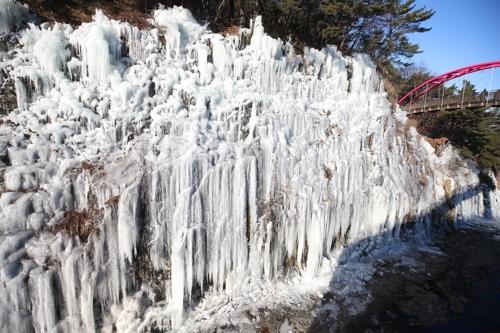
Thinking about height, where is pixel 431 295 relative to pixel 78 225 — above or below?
below

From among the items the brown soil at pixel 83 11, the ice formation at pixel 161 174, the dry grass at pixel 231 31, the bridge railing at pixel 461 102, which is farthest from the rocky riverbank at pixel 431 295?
the brown soil at pixel 83 11

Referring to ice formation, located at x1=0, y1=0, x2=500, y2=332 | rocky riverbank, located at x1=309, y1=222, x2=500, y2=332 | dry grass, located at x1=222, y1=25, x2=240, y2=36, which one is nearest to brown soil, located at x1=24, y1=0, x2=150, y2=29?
ice formation, located at x1=0, y1=0, x2=500, y2=332

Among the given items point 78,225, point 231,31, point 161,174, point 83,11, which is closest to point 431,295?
point 161,174

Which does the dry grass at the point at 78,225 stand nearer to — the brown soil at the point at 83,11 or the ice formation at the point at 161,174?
the ice formation at the point at 161,174

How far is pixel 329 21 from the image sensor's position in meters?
12.2

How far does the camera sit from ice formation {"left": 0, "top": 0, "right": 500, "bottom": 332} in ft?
17.2

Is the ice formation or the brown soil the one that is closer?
→ the ice formation

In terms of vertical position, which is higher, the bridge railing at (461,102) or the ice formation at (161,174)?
the bridge railing at (461,102)

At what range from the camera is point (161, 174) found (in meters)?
6.18

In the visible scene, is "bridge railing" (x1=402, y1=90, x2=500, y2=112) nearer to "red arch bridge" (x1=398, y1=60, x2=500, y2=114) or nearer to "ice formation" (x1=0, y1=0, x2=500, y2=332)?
"red arch bridge" (x1=398, y1=60, x2=500, y2=114)

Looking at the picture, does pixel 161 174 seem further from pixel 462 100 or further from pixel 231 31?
pixel 462 100

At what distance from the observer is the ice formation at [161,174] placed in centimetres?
525

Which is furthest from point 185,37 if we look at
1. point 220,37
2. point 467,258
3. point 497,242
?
point 497,242

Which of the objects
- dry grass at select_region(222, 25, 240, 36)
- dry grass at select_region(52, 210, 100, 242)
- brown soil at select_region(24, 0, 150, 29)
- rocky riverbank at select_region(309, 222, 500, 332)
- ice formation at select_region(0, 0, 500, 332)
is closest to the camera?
ice formation at select_region(0, 0, 500, 332)
